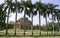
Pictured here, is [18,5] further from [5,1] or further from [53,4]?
[53,4]

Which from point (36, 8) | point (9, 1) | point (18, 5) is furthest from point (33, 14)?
point (9, 1)

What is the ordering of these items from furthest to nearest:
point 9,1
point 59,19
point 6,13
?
point 59,19
point 6,13
point 9,1

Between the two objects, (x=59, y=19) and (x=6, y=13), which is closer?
(x=6, y=13)

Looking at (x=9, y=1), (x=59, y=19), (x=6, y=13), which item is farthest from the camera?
(x=59, y=19)

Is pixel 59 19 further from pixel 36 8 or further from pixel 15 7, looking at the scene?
pixel 15 7

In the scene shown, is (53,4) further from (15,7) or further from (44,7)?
(15,7)

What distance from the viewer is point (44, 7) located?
143ft

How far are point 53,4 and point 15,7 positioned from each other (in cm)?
1254

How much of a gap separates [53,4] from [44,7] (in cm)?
359

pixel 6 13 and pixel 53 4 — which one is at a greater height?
pixel 53 4

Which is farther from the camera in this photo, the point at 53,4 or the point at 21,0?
the point at 53,4

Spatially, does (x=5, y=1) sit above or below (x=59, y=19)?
above

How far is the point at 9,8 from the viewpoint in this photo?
135ft

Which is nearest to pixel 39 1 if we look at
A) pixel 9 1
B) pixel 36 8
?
pixel 36 8
